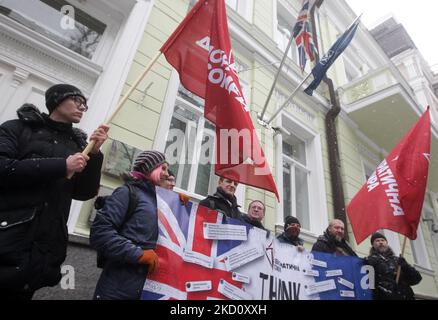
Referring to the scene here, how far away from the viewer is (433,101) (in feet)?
49.6

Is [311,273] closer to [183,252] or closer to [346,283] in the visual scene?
[346,283]

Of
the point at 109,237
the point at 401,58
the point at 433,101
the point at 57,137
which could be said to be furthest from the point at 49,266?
the point at 401,58

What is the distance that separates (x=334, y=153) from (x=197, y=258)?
218 inches

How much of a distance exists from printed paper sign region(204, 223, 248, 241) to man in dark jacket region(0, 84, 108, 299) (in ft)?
3.25

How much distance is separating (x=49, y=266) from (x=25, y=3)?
135 inches

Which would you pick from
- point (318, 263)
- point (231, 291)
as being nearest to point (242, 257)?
point (231, 291)

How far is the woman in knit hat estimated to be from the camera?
154 cm

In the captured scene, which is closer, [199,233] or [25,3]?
[199,233]

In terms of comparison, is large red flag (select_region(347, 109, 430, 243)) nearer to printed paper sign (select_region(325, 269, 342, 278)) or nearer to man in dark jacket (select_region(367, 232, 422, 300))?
man in dark jacket (select_region(367, 232, 422, 300))

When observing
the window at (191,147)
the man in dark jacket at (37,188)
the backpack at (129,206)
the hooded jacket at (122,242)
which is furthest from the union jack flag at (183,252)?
the window at (191,147)

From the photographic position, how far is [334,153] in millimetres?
6531

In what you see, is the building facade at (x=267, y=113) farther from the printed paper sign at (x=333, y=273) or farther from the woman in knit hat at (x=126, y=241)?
the printed paper sign at (x=333, y=273)

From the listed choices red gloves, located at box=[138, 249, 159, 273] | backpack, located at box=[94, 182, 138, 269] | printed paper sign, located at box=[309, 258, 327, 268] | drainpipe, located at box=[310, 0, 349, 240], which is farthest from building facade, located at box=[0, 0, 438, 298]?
printed paper sign, located at box=[309, 258, 327, 268]
